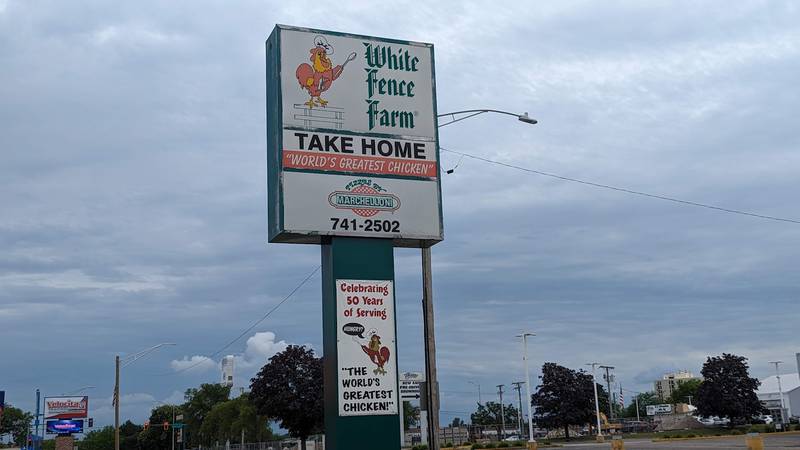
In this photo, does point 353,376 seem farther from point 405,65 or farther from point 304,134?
point 405,65

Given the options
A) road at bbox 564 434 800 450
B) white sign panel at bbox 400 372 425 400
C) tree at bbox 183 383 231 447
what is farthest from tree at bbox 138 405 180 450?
road at bbox 564 434 800 450

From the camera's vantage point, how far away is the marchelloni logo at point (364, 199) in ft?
64.7

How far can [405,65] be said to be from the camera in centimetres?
2142

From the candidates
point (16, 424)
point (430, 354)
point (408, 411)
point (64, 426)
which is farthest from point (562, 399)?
point (16, 424)

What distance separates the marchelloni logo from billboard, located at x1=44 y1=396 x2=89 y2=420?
119528 millimetres

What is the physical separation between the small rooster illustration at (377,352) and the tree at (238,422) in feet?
184

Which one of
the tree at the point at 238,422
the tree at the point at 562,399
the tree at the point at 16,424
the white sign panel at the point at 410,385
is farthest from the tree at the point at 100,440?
the tree at the point at 562,399

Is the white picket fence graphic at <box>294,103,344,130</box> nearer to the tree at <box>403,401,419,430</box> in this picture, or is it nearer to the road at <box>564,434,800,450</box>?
the road at <box>564,434,800,450</box>

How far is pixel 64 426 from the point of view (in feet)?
404

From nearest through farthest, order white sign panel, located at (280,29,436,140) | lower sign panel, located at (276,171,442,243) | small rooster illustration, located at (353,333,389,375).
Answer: small rooster illustration, located at (353,333,389,375) → lower sign panel, located at (276,171,442,243) → white sign panel, located at (280,29,436,140)

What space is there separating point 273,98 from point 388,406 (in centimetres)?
763

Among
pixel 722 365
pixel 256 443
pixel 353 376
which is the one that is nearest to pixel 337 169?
pixel 353 376

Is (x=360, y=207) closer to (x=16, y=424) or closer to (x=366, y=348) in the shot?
(x=366, y=348)

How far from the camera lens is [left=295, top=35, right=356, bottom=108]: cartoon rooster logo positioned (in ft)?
66.1
